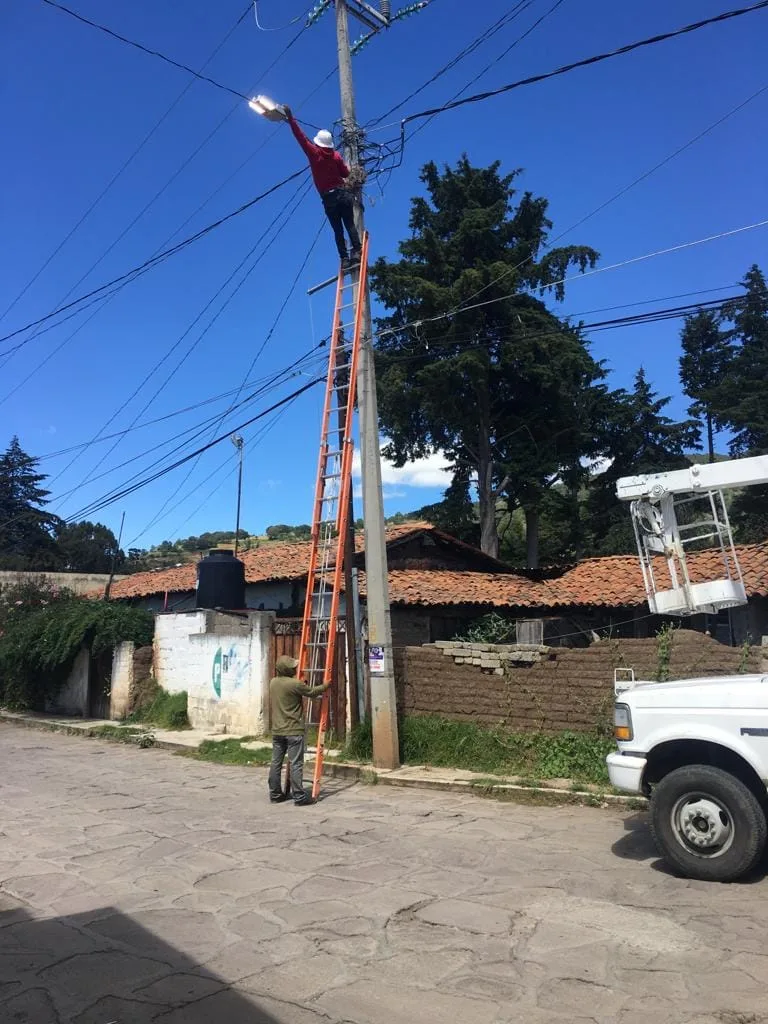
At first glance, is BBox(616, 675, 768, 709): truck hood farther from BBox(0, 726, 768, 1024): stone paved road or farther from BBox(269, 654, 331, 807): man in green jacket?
BBox(269, 654, 331, 807): man in green jacket

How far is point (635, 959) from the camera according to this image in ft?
14.9

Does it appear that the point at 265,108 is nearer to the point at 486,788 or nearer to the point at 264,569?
the point at 486,788

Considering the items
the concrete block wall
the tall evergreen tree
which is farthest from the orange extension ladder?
the tall evergreen tree

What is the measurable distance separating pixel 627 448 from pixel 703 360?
30.0 feet

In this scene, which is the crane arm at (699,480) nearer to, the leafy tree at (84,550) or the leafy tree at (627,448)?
the leafy tree at (627,448)

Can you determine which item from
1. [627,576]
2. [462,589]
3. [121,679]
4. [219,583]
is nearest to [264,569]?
Result: [219,583]

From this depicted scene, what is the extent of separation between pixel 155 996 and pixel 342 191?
10661 mm

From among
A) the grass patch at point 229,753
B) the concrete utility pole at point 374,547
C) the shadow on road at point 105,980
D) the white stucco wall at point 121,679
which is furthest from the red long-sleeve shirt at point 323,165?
the white stucco wall at point 121,679

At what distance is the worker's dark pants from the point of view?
11.9 meters

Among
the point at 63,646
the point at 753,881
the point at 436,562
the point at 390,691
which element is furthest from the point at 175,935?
the point at 436,562

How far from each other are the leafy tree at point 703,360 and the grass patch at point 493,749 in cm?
3050

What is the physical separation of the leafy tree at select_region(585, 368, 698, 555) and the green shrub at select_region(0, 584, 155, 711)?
21001 mm

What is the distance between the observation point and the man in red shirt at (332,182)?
11.5 m

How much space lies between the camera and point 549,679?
412 inches
